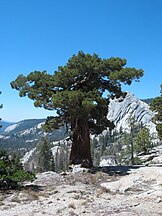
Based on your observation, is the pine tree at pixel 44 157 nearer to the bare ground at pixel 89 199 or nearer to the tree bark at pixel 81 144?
the tree bark at pixel 81 144

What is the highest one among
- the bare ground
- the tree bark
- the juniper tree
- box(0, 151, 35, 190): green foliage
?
the juniper tree

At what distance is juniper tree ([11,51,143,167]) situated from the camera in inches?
701

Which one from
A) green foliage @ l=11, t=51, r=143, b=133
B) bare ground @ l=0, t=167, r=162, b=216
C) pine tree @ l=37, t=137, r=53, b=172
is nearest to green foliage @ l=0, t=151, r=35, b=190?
bare ground @ l=0, t=167, r=162, b=216

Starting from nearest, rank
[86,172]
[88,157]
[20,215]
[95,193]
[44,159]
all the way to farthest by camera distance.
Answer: [20,215]
[95,193]
[86,172]
[88,157]
[44,159]

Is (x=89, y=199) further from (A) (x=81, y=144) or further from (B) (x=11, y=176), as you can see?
(A) (x=81, y=144)

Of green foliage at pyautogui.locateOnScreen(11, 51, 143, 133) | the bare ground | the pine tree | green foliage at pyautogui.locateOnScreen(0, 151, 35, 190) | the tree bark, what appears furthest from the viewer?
the pine tree

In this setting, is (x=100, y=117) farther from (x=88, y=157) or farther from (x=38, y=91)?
(x=38, y=91)

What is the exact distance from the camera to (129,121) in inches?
2089

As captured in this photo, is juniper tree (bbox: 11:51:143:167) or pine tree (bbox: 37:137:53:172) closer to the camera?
juniper tree (bbox: 11:51:143:167)

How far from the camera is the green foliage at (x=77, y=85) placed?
58.2 feet

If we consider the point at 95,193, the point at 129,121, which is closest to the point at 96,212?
the point at 95,193

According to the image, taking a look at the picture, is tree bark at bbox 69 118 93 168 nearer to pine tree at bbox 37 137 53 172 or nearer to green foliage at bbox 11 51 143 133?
green foliage at bbox 11 51 143 133

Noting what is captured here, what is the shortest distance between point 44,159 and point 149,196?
58788mm

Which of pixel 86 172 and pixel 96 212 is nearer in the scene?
pixel 96 212
